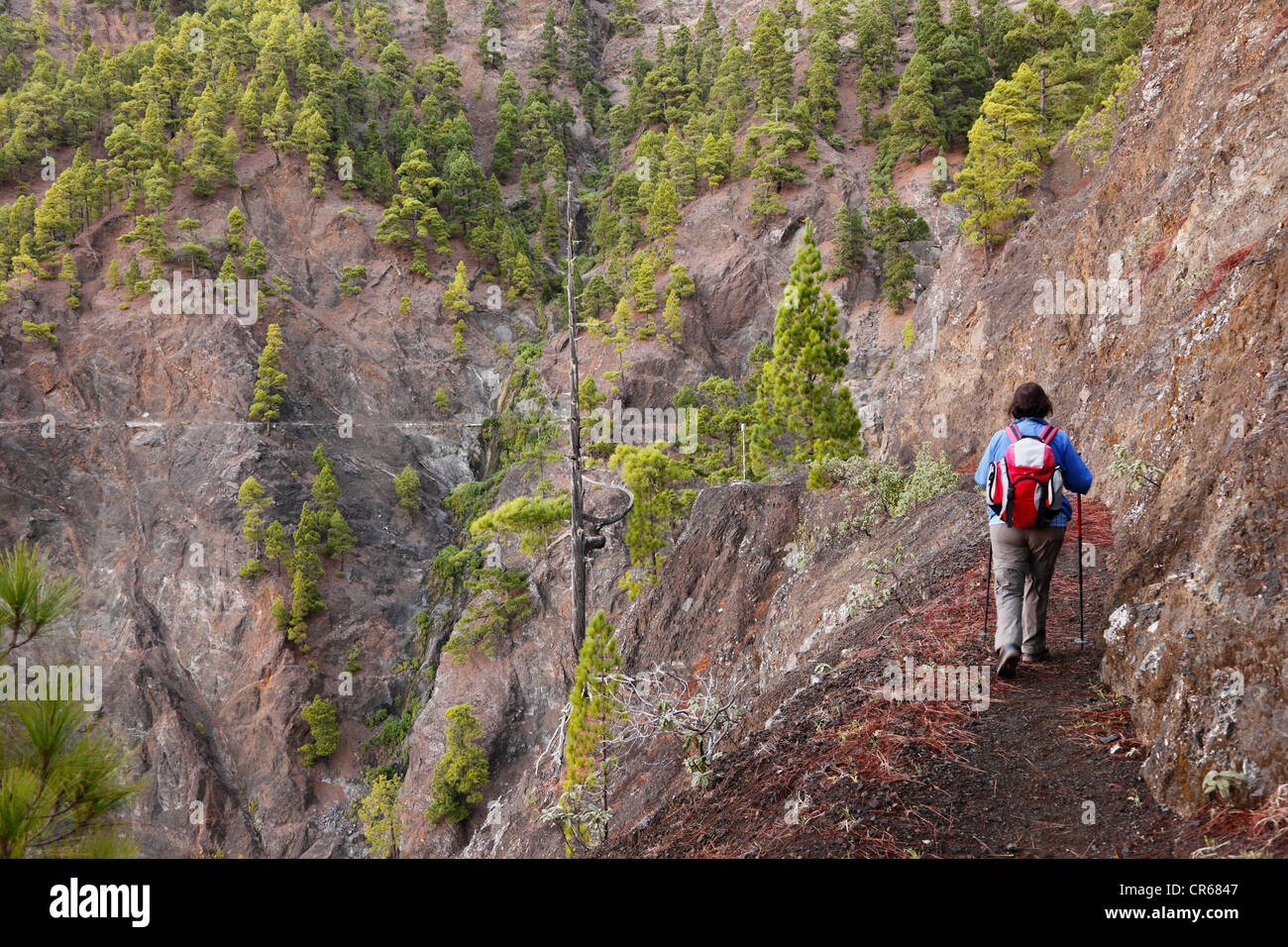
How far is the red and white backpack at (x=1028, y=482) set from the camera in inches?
214

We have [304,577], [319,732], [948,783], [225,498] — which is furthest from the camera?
[225,498]

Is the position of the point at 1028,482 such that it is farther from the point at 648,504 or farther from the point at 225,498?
the point at 225,498

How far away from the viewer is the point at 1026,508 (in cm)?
548

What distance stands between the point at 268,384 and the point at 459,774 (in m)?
27.4

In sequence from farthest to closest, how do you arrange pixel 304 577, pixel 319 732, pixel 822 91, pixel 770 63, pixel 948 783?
pixel 770 63, pixel 822 91, pixel 304 577, pixel 319 732, pixel 948 783

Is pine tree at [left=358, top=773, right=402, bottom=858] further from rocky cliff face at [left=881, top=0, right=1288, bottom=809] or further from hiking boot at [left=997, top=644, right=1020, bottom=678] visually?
hiking boot at [left=997, top=644, right=1020, bottom=678]

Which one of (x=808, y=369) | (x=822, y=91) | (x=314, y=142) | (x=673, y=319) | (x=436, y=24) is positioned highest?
(x=436, y=24)

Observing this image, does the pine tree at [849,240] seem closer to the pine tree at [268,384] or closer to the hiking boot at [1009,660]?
the pine tree at [268,384]

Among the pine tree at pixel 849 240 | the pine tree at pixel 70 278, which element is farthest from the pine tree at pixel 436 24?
the pine tree at pixel 849 240

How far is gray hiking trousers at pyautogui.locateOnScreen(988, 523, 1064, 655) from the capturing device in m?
5.57

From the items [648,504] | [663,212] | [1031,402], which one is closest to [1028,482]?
[1031,402]

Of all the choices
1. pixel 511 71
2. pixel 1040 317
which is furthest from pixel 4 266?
pixel 1040 317

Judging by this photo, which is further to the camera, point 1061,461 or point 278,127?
point 278,127

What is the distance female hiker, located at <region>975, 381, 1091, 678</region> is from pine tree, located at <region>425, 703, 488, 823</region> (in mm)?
32160
